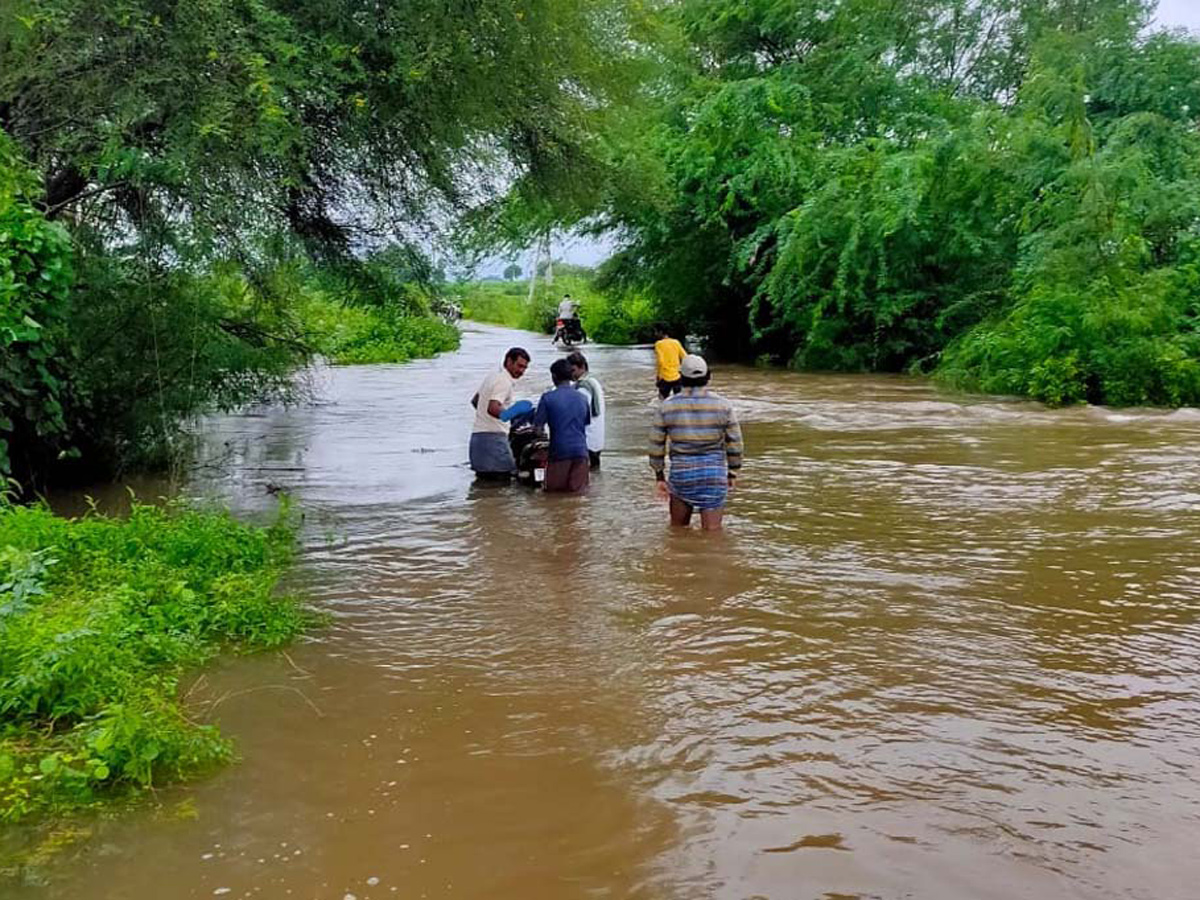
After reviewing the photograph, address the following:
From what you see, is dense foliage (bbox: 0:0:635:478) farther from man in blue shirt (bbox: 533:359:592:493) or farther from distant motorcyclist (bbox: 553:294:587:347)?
distant motorcyclist (bbox: 553:294:587:347)

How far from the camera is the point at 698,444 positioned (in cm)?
867

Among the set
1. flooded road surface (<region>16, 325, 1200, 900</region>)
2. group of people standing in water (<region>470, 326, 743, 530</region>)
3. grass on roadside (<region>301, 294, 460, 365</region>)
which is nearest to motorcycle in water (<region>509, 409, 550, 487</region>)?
group of people standing in water (<region>470, 326, 743, 530</region>)

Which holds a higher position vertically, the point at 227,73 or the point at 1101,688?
the point at 227,73

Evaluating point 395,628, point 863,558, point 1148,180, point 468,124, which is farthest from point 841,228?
point 395,628

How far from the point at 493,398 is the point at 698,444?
129 inches

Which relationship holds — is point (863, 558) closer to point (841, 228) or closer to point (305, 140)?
point (305, 140)

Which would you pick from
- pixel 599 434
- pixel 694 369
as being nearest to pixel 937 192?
pixel 599 434

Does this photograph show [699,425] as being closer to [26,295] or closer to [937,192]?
[26,295]

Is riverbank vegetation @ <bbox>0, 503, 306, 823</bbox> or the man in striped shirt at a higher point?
the man in striped shirt

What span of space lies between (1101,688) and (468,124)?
7.07 meters

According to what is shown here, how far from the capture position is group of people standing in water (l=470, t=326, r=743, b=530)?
8.62 meters

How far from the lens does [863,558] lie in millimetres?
8242

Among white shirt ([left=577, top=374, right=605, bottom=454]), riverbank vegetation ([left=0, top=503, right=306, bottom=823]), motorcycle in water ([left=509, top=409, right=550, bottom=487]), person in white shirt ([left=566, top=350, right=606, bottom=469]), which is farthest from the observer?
white shirt ([left=577, top=374, right=605, bottom=454])

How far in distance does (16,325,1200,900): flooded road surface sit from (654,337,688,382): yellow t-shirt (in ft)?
17.1
